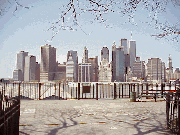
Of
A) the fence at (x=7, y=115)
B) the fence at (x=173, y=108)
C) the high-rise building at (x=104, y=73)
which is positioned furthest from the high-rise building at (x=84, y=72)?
the fence at (x=7, y=115)

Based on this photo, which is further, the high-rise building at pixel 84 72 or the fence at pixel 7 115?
the high-rise building at pixel 84 72

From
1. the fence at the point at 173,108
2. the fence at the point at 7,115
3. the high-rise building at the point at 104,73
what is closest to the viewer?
the fence at the point at 7,115

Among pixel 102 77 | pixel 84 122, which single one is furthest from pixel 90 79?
pixel 84 122

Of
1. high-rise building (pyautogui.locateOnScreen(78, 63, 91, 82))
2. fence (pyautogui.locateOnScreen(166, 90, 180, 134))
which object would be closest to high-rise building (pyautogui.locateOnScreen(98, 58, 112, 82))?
high-rise building (pyautogui.locateOnScreen(78, 63, 91, 82))

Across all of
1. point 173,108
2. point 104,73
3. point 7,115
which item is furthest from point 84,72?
point 7,115

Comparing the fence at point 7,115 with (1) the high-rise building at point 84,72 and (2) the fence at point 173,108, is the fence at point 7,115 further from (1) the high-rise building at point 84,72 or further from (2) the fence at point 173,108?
(1) the high-rise building at point 84,72

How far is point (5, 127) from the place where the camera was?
181 inches

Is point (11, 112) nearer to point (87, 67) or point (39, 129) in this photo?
point (39, 129)

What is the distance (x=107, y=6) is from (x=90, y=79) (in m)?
161

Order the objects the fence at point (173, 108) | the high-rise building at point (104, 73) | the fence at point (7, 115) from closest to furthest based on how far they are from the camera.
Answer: the fence at point (7, 115)
the fence at point (173, 108)
the high-rise building at point (104, 73)

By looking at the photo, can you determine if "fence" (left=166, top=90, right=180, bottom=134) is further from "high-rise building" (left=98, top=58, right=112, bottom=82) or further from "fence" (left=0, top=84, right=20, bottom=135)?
"high-rise building" (left=98, top=58, right=112, bottom=82)

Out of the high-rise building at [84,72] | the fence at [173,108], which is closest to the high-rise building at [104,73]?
the high-rise building at [84,72]

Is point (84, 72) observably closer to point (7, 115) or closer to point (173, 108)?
point (173, 108)

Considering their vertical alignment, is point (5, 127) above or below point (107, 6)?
below
